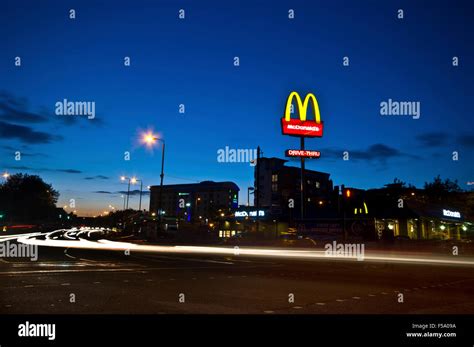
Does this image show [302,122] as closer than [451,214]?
No

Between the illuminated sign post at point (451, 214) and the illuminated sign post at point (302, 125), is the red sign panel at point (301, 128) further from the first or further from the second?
the illuminated sign post at point (451, 214)

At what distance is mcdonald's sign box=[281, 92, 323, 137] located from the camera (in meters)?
55.7

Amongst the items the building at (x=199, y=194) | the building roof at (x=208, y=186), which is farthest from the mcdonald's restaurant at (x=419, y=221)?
the building roof at (x=208, y=186)

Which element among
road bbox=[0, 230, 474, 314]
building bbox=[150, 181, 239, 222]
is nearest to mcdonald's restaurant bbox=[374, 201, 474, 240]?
road bbox=[0, 230, 474, 314]

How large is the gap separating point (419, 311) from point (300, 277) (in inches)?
270

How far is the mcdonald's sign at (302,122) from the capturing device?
55.7 metres

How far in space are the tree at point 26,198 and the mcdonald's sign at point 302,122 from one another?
81.5 metres

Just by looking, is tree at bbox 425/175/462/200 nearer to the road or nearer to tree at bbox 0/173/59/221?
the road

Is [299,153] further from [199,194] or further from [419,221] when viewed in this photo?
[199,194]

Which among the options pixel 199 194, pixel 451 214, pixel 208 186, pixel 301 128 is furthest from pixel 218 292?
pixel 208 186

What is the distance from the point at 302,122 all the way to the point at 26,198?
302 ft

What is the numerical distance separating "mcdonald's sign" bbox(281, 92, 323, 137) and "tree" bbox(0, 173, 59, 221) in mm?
81543

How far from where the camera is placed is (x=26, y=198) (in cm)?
11631
